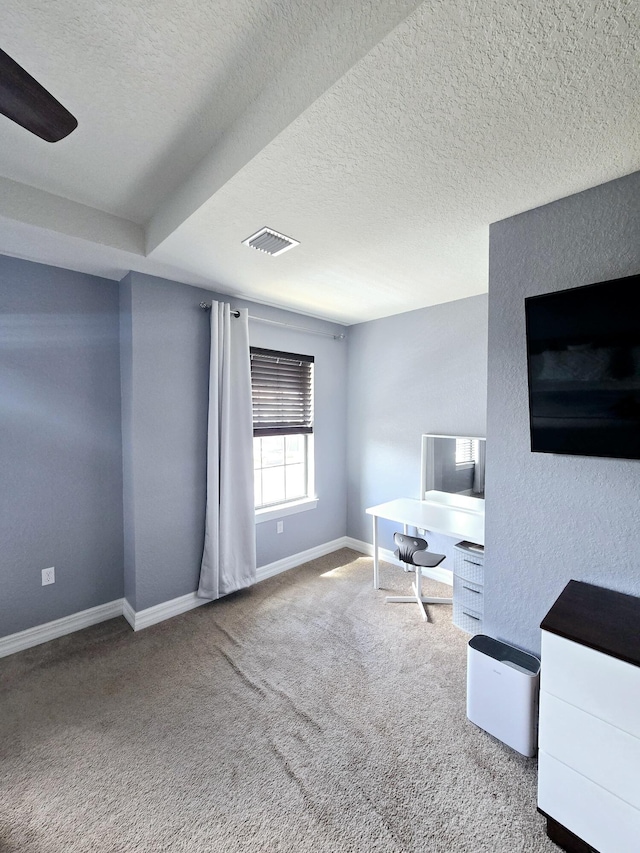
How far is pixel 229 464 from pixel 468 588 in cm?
196

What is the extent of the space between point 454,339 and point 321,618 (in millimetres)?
2493

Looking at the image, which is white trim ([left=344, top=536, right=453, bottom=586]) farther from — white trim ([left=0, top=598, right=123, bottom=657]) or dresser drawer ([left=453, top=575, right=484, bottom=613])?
white trim ([left=0, top=598, right=123, bottom=657])

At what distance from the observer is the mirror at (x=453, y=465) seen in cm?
295

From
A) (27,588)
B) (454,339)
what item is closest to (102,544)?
(27,588)

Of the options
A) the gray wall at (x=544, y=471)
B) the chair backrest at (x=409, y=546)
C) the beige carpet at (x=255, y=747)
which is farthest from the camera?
the chair backrest at (x=409, y=546)

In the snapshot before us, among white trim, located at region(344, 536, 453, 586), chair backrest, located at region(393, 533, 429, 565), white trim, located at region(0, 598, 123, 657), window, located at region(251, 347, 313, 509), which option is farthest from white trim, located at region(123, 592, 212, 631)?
white trim, located at region(344, 536, 453, 586)

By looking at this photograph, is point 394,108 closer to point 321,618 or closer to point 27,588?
point 321,618

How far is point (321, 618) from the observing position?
2.62m

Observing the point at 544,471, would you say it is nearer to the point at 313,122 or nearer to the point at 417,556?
the point at 417,556

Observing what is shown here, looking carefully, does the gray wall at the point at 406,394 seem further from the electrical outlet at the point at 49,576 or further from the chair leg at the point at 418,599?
the electrical outlet at the point at 49,576

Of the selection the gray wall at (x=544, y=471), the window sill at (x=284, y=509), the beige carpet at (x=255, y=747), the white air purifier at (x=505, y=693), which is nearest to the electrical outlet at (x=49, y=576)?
the beige carpet at (x=255, y=747)

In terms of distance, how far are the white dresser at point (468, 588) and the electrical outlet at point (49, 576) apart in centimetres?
273

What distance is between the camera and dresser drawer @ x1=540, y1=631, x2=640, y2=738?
43.1 inches

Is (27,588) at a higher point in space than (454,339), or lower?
lower
